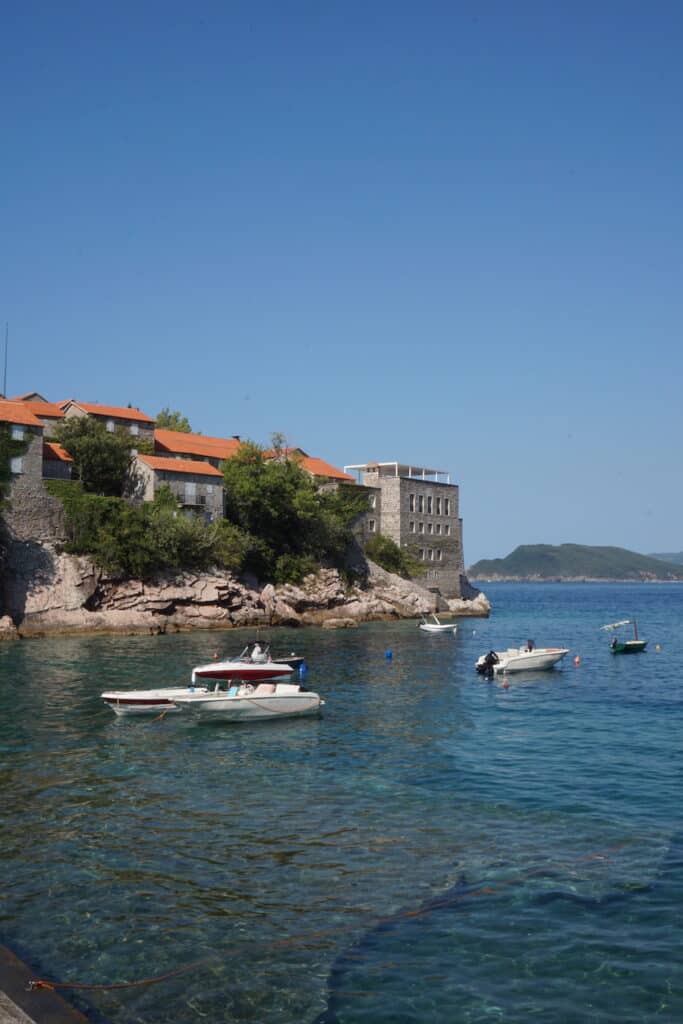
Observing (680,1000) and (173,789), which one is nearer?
(680,1000)

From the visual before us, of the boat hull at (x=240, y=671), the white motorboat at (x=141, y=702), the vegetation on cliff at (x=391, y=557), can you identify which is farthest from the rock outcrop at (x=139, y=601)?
the white motorboat at (x=141, y=702)

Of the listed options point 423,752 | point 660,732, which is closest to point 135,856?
point 423,752

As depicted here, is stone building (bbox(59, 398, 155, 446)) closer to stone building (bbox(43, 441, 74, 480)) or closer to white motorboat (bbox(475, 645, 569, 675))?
stone building (bbox(43, 441, 74, 480))

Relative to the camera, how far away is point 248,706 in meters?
29.6

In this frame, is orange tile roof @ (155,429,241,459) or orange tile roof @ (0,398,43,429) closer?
orange tile roof @ (0,398,43,429)

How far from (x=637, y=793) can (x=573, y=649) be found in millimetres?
39557

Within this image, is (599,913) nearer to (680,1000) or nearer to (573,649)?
(680,1000)

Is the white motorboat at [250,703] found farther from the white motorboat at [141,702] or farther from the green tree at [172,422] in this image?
the green tree at [172,422]

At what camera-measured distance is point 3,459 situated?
58250 millimetres

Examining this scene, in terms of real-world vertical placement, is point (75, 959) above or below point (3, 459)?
below

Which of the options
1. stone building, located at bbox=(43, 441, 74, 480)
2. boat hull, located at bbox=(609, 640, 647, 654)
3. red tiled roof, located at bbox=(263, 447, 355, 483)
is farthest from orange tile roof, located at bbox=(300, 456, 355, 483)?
boat hull, located at bbox=(609, 640, 647, 654)

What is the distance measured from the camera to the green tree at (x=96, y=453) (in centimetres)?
6812

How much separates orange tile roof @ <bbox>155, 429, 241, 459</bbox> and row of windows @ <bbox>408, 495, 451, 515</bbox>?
21.7 m

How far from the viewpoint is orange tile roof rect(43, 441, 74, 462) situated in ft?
214
